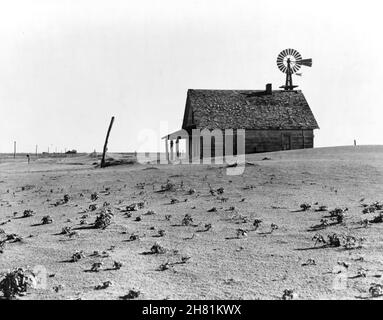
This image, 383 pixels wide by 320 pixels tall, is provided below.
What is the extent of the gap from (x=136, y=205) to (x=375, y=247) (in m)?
7.22

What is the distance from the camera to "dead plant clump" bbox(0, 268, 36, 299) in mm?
6792

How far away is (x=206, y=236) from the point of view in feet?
34.2

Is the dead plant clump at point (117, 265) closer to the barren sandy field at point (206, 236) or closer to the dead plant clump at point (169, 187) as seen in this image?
the barren sandy field at point (206, 236)

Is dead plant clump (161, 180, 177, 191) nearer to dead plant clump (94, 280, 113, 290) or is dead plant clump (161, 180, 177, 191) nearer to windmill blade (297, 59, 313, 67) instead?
dead plant clump (94, 280, 113, 290)

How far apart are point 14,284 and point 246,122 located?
98.8ft

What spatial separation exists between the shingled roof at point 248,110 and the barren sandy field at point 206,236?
1668 cm

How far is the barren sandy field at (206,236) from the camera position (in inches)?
285

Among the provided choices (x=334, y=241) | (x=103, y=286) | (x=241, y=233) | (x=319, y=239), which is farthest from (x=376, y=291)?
(x=241, y=233)

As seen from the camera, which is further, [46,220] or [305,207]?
[305,207]

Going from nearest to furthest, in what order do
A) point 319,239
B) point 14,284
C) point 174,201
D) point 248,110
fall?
point 14,284, point 319,239, point 174,201, point 248,110

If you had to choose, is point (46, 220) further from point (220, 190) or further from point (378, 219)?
point (378, 219)

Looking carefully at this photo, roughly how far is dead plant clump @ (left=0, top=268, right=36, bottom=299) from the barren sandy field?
0.15 m

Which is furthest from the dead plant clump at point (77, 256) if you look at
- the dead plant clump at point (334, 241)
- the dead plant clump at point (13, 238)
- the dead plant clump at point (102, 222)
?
the dead plant clump at point (334, 241)
